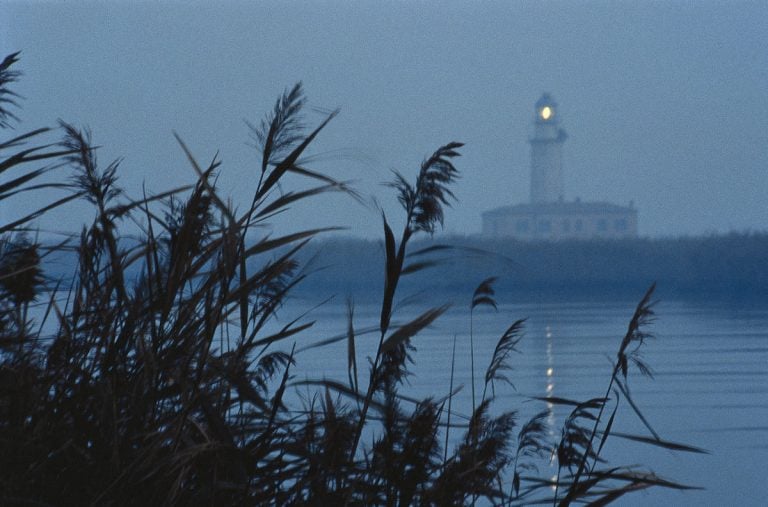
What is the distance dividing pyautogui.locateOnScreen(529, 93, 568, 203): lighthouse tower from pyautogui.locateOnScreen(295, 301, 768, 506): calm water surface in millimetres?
53584

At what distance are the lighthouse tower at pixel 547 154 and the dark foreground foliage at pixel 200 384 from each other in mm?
69226

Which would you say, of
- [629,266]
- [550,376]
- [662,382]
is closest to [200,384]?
[550,376]

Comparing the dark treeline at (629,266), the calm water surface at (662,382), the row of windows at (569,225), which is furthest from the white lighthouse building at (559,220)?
the calm water surface at (662,382)

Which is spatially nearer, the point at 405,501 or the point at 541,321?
the point at 405,501

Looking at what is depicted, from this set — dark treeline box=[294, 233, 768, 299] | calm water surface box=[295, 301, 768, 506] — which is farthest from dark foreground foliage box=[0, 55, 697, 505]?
dark treeline box=[294, 233, 768, 299]

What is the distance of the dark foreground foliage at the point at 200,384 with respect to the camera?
1.08m

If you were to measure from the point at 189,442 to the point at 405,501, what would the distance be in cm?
32

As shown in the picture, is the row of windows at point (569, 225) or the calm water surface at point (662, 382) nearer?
the calm water surface at point (662, 382)

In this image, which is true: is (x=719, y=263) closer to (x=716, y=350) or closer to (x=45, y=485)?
(x=716, y=350)

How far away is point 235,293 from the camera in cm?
121

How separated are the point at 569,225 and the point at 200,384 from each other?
183 feet

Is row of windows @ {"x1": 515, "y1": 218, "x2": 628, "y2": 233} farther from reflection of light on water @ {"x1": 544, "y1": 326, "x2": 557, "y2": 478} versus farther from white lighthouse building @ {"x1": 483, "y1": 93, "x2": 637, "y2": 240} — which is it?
reflection of light on water @ {"x1": 544, "y1": 326, "x2": 557, "y2": 478}

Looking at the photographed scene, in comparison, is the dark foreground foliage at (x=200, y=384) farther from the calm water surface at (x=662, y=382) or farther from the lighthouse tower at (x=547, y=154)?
the lighthouse tower at (x=547, y=154)

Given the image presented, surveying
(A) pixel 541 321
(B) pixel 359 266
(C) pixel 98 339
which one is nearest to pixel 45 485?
(C) pixel 98 339
